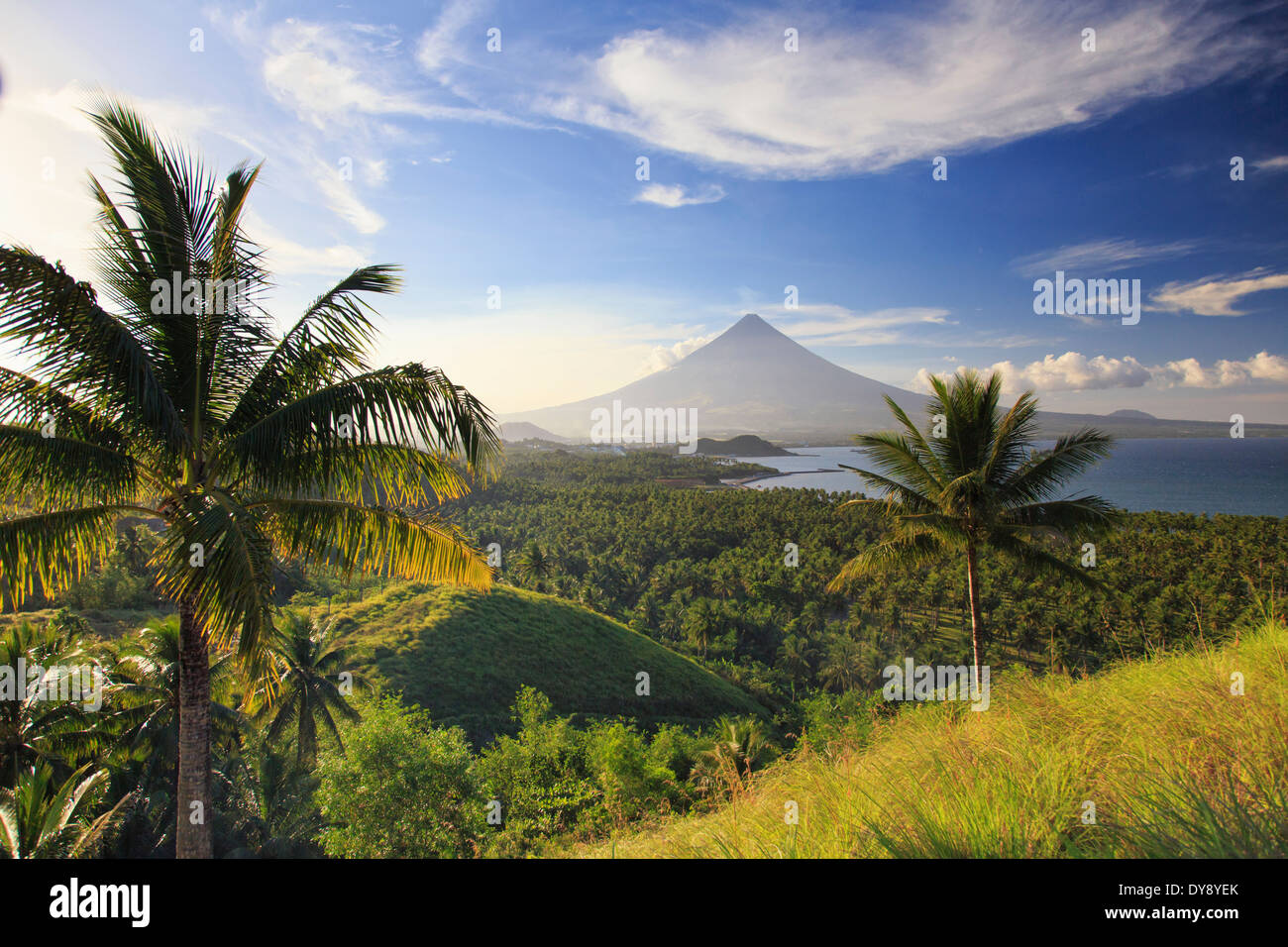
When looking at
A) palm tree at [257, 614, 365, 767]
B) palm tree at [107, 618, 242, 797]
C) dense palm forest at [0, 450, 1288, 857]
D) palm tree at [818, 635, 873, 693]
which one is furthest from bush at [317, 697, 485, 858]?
palm tree at [818, 635, 873, 693]

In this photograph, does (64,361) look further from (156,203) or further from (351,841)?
(351,841)

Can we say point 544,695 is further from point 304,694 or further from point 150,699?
point 150,699

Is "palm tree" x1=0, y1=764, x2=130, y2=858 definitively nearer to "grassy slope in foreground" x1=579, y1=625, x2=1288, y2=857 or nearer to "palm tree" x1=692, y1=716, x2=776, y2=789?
"grassy slope in foreground" x1=579, y1=625, x2=1288, y2=857

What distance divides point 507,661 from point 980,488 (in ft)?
120

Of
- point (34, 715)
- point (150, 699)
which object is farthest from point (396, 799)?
point (34, 715)

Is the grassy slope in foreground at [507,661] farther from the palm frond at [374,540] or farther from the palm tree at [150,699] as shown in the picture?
the palm frond at [374,540]

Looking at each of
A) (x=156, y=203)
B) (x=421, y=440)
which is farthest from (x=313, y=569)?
(x=156, y=203)

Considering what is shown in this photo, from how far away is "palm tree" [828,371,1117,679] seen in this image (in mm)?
9516

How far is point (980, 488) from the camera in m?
9.48

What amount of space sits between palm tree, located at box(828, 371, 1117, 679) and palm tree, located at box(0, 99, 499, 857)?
7601mm

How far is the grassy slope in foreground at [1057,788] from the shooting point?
2387 mm

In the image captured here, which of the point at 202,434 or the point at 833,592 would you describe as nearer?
the point at 202,434

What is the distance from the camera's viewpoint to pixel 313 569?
6223mm
